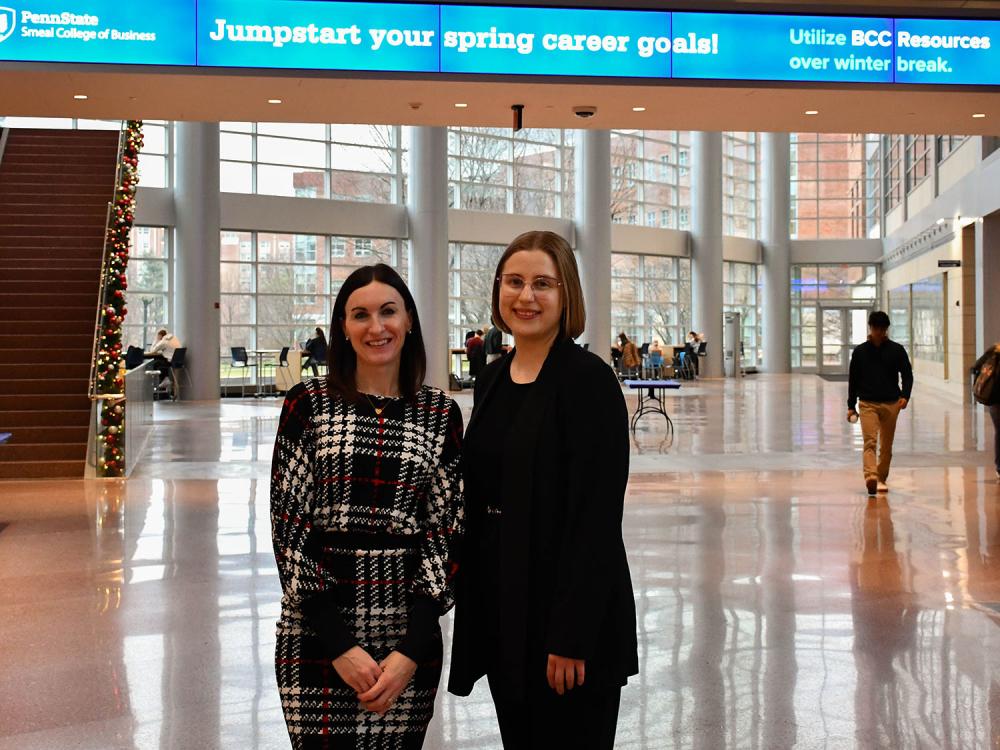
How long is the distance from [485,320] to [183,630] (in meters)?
27.5

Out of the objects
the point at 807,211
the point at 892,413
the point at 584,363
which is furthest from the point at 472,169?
the point at 584,363

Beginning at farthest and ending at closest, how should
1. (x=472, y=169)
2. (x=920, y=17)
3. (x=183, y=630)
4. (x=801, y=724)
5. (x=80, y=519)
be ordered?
(x=472, y=169)
(x=80, y=519)
(x=920, y=17)
(x=183, y=630)
(x=801, y=724)

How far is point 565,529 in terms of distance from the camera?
2375 millimetres

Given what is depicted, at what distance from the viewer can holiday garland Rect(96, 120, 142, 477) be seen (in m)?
12.0

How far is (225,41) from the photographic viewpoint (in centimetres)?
784

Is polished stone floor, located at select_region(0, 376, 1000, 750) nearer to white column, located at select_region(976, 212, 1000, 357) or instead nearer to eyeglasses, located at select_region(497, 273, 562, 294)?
eyeglasses, located at select_region(497, 273, 562, 294)

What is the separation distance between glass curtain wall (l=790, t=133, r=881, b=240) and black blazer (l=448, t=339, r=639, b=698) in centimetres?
4337

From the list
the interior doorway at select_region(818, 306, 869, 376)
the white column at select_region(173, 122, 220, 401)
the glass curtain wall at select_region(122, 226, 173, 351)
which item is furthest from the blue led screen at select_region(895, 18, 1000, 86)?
the interior doorway at select_region(818, 306, 869, 376)

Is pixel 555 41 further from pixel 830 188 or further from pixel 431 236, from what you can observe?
pixel 830 188

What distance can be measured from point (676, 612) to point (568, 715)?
11.3 feet

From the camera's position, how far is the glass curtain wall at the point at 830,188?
143 ft

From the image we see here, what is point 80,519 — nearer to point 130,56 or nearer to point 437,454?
point 130,56

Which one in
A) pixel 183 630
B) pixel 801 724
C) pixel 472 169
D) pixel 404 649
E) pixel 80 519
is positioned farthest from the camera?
pixel 472 169

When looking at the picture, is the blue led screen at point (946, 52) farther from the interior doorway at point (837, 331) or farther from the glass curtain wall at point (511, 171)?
the interior doorway at point (837, 331)
